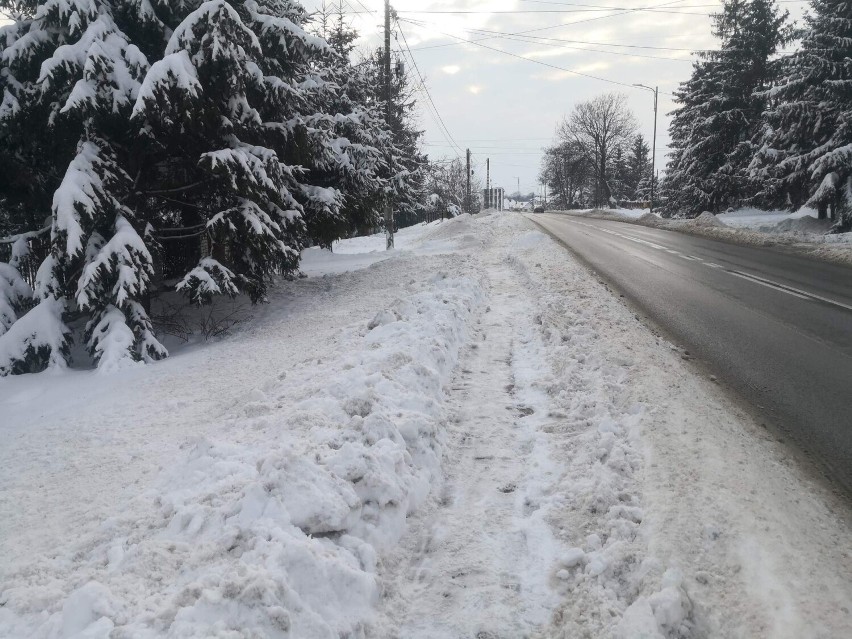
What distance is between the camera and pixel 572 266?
1232cm

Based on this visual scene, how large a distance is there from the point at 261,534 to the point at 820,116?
24.6 m

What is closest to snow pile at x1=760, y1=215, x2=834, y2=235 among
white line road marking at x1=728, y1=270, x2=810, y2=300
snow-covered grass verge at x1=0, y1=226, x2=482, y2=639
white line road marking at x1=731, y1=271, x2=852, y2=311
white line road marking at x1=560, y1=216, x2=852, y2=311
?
white line road marking at x1=560, y1=216, x2=852, y2=311

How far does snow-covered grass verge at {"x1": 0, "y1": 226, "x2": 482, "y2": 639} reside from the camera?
2.28 m

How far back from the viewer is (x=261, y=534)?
2.71 m

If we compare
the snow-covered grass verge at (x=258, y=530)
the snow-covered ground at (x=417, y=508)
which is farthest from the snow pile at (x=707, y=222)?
the snow-covered grass verge at (x=258, y=530)

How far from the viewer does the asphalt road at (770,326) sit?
4.40m

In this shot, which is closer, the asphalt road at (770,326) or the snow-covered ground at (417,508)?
the snow-covered ground at (417,508)

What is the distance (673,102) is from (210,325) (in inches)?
1456

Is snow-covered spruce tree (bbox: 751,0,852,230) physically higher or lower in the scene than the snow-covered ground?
higher

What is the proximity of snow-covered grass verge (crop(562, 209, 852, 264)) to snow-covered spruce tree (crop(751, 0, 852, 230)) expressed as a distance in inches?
42.1

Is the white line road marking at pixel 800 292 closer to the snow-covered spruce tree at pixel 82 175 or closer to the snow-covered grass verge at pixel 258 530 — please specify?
the snow-covered grass verge at pixel 258 530

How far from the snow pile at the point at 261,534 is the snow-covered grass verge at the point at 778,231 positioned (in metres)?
14.2

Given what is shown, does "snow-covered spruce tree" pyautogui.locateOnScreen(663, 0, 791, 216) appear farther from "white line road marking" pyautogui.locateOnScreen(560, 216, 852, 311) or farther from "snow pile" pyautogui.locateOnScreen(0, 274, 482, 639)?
"snow pile" pyautogui.locateOnScreen(0, 274, 482, 639)

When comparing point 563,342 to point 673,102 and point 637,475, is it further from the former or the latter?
point 673,102
